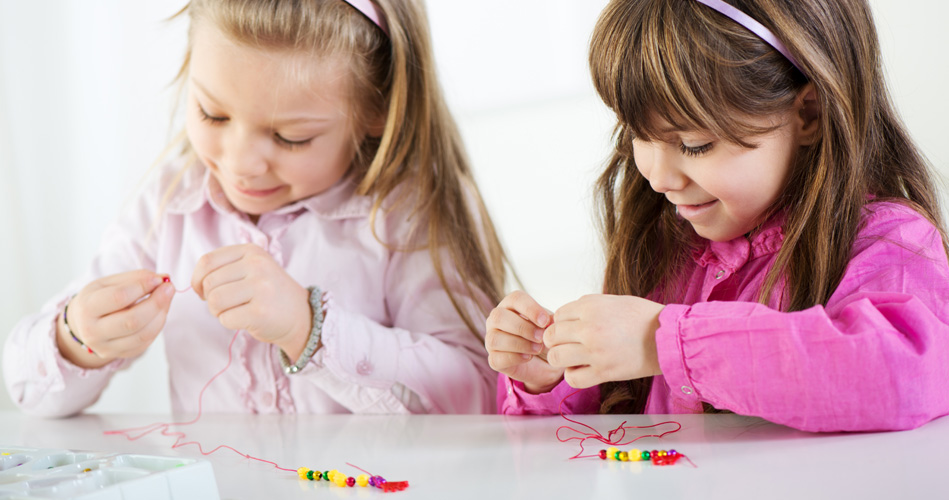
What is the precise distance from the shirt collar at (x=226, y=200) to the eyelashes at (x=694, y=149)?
52 cm

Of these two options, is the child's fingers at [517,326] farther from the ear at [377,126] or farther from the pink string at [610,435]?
the ear at [377,126]

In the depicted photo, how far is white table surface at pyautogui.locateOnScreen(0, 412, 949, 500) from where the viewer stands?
56 centimetres

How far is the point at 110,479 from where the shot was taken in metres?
0.58

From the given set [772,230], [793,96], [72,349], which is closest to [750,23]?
[793,96]

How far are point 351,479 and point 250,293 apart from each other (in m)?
0.39

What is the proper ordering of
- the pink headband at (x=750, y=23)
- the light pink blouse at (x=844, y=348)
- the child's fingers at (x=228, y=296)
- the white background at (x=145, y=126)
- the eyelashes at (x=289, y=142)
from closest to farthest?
the light pink blouse at (x=844, y=348)
the pink headband at (x=750, y=23)
the child's fingers at (x=228, y=296)
the eyelashes at (x=289, y=142)
the white background at (x=145, y=126)

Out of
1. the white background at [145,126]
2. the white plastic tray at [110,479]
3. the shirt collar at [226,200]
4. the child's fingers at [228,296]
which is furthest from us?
the white background at [145,126]

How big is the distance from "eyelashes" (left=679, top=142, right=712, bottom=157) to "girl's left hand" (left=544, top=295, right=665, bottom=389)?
0.16m

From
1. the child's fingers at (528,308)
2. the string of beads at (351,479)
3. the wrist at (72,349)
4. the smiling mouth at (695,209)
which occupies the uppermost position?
the smiling mouth at (695,209)

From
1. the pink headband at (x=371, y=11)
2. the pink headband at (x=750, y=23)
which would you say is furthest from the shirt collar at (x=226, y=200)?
the pink headband at (x=750, y=23)

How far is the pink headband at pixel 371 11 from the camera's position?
43.4 inches

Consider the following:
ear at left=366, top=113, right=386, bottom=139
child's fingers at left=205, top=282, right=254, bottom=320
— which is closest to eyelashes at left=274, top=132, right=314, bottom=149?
ear at left=366, top=113, right=386, bottom=139

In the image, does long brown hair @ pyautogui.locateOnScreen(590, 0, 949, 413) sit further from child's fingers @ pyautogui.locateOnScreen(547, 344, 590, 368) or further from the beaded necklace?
the beaded necklace

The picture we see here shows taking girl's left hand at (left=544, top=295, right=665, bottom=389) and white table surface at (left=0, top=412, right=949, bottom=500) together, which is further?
girl's left hand at (left=544, top=295, right=665, bottom=389)
